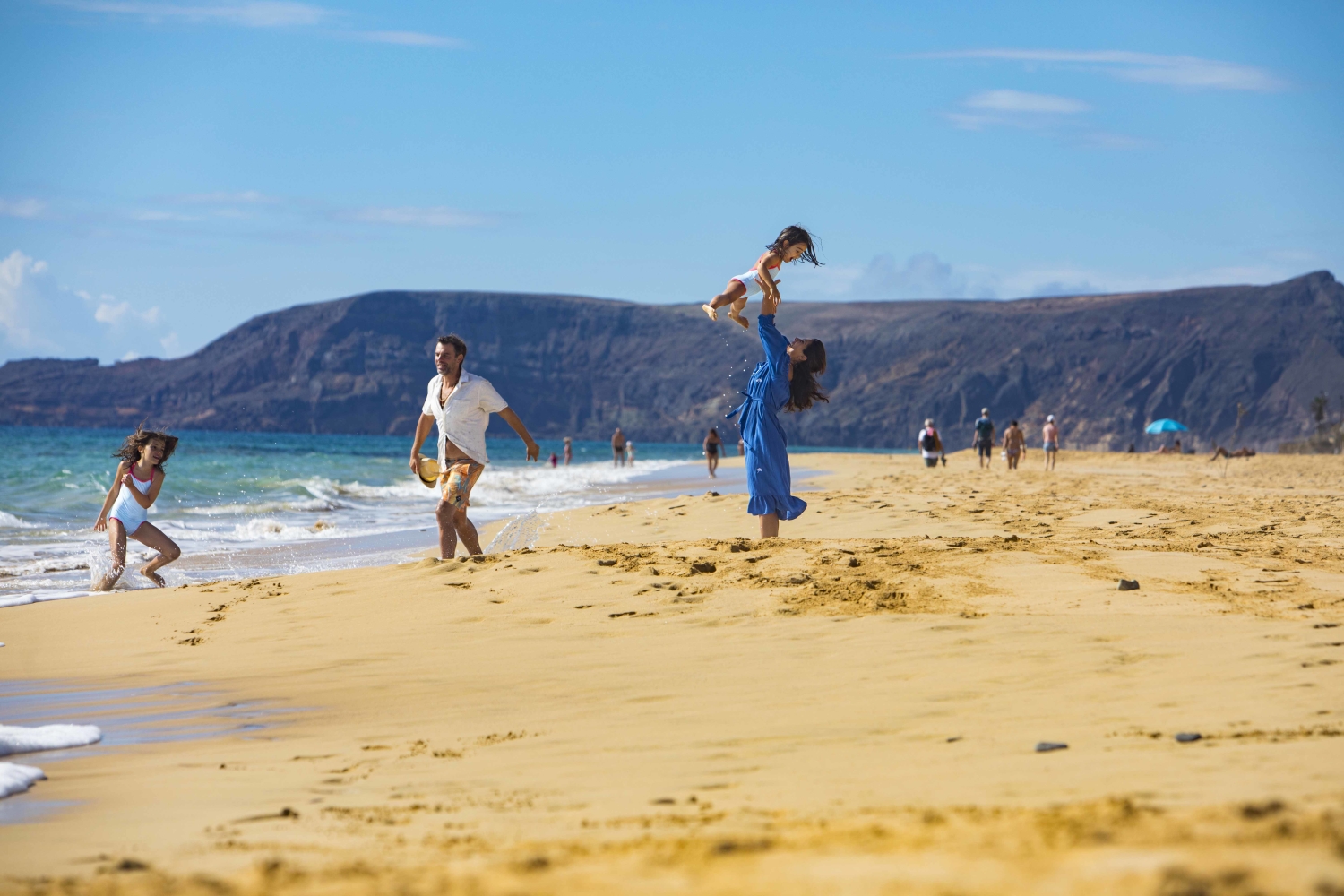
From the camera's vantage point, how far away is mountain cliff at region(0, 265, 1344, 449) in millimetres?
142750

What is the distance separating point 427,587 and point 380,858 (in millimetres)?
4100

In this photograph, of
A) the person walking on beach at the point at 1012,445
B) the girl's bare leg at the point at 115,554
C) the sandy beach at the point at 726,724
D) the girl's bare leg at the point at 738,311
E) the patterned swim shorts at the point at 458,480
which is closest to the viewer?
the sandy beach at the point at 726,724

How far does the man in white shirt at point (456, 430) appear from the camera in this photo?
7586 millimetres

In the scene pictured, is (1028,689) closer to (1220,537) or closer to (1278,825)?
(1278,825)

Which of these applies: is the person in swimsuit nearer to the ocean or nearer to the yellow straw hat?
the ocean

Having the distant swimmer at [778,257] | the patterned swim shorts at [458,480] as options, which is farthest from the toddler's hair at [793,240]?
the patterned swim shorts at [458,480]

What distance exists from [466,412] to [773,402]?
2.21 m

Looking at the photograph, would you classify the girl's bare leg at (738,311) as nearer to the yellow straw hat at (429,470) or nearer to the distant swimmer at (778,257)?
the distant swimmer at (778,257)

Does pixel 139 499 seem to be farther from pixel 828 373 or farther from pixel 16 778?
pixel 828 373

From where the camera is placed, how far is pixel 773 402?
6.84m

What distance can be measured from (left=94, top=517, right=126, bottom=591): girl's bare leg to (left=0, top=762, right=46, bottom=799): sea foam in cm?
491

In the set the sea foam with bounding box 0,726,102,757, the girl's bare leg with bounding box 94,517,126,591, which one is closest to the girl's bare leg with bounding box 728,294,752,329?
the sea foam with bounding box 0,726,102,757

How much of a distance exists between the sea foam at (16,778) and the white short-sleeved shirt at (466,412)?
4314mm

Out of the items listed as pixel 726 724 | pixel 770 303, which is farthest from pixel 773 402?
pixel 726 724
